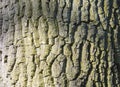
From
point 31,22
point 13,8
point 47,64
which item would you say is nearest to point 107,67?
point 47,64

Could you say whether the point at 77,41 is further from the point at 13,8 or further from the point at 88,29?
the point at 13,8

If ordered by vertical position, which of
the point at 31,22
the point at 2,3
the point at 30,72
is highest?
the point at 2,3

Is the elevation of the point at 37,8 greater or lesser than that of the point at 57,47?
greater

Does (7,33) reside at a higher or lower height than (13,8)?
lower

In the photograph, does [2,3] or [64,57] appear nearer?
[64,57]

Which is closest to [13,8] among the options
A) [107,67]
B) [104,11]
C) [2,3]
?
[2,3]

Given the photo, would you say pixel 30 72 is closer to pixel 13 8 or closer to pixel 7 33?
pixel 7 33
